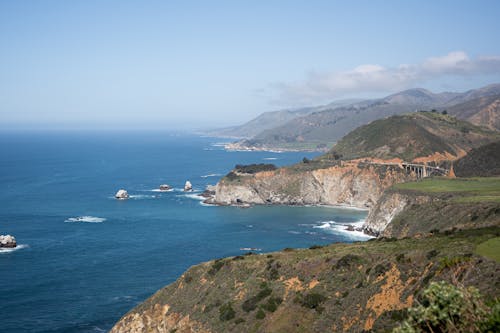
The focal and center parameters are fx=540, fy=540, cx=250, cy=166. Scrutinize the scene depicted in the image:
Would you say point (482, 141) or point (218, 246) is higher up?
point (482, 141)

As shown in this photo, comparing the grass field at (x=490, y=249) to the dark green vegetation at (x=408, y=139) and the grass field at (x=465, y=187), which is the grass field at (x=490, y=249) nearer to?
the grass field at (x=465, y=187)

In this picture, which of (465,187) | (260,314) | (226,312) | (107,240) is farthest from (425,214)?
(107,240)

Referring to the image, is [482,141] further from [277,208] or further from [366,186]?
[277,208]

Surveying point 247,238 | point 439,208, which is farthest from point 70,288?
point 439,208

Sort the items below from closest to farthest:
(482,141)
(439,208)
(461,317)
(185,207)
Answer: (461,317)
(439,208)
(185,207)
(482,141)

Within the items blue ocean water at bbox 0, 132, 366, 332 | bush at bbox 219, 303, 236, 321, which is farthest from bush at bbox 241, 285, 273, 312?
blue ocean water at bbox 0, 132, 366, 332

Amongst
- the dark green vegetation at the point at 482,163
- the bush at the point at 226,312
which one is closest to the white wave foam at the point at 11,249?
the bush at the point at 226,312

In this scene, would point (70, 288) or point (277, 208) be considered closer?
Answer: point (70, 288)
